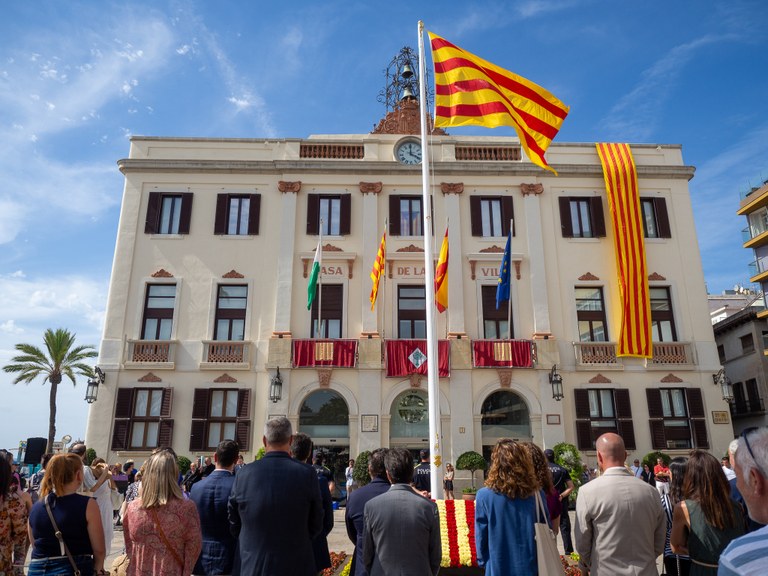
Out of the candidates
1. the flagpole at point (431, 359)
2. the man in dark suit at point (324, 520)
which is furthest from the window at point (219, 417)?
the man in dark suit at point (324, 520)

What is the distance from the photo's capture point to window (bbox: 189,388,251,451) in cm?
2072

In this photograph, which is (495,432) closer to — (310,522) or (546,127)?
(546,127)

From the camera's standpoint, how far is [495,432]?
2177 cm

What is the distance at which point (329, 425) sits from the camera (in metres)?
21.5

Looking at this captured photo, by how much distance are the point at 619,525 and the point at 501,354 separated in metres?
17.6

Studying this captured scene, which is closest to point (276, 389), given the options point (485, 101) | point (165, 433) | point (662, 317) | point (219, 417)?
point (219, 417)

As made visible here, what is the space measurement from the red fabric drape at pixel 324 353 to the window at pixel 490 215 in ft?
24.8

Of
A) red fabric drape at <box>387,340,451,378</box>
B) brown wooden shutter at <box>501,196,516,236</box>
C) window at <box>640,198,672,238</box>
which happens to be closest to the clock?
brown wooden shutter at <box>501,196,516,236</box>

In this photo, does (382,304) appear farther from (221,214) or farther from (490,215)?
(221,214)

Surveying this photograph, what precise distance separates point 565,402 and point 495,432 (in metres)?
3.07

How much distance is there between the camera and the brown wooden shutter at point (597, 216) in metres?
23.9

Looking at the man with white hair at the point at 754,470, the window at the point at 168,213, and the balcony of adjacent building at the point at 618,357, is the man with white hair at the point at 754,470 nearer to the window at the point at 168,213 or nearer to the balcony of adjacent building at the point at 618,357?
the balcony of adjacent building at the point at 618,357

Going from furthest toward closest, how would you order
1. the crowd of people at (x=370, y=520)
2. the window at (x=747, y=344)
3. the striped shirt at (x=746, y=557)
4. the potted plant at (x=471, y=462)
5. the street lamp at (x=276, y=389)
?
the window at (x=747, y=344) < the street lamp at (x=276, y=389) < the potted plant at (x=471, y=462) < the crowd of people at (x=370, y=520) < the striped shirt at (x=746, y=557)

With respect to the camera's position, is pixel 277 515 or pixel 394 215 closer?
pixel 277 515
